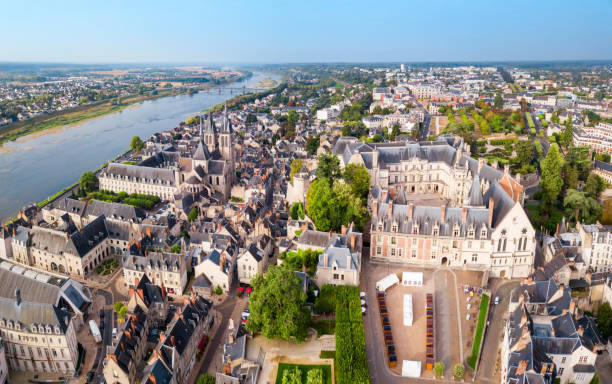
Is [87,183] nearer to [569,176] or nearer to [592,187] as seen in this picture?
[569,176]

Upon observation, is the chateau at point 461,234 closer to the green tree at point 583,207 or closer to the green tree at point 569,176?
the green tree at point 583,207

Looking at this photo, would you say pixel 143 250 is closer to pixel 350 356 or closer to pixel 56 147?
pixel 350 356

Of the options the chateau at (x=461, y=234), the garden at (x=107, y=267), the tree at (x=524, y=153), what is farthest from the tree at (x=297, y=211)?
the tree at (x=524, y=153)

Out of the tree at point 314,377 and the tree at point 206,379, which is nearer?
the tree at point 314,377

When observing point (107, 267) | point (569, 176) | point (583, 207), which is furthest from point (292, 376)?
point (569, 176)

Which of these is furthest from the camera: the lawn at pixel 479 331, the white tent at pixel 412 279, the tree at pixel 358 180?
the tree at pixel 358 180

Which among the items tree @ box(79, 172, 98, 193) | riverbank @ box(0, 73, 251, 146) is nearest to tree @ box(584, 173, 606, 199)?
tree @ box(79, 172, 98, 193)

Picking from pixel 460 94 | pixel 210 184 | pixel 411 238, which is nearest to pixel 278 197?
pixel 210 184
